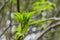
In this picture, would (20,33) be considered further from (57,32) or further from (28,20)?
(57,32)

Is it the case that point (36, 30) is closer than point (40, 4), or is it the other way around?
point (40, 4)

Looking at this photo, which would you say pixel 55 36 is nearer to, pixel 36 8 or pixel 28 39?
pixel 28 39

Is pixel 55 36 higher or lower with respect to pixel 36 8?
lower

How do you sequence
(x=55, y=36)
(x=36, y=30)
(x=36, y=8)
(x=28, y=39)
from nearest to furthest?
1. (x=36, y=8)
2. (x=28, y=39)
3. (x=36, y=30)
4. (x=55, y=36)

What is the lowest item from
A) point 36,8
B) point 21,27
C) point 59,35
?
point 59,35

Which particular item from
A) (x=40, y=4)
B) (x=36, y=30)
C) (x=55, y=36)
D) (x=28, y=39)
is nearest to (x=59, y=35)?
(x=55, y=36)

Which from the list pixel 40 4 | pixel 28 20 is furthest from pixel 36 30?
pixel 28 20

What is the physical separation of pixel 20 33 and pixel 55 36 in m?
2.03

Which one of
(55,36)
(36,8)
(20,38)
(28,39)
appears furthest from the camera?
(55,36)

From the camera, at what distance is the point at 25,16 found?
3.32 ft

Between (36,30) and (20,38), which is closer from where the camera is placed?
(20,38)

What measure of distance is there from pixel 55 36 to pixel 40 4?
139 cm

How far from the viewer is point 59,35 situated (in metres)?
3.03

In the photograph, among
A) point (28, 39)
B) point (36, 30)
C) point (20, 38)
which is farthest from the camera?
point (36, 30)
